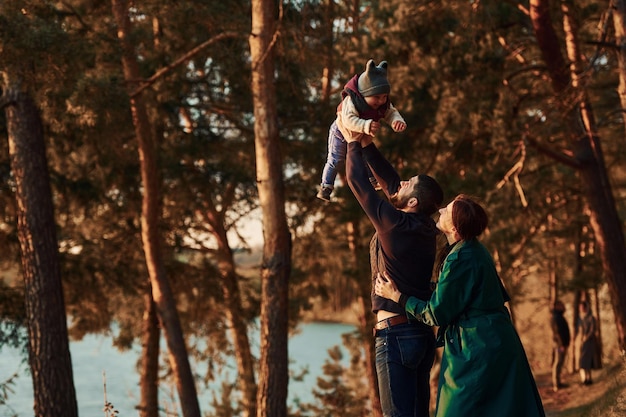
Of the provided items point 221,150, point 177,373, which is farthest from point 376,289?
point 221,150

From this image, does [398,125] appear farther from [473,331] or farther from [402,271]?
[473,331]

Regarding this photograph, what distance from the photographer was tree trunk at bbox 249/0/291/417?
11930 mm

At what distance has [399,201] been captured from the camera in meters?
5.05

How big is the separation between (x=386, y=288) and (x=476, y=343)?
55 centimetres

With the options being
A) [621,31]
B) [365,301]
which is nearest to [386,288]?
[621,31]

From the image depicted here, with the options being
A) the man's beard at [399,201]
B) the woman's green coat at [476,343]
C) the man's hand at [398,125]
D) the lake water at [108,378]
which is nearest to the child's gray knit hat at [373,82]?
the man's hand at [398,125]

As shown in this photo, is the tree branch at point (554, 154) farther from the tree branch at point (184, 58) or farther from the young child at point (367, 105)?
the young child at point (367, 105)

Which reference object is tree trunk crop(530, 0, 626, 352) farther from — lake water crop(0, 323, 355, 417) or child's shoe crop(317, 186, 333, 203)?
child's shoe crop(317, 186, 333, 203)

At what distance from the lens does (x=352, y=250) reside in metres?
22.1

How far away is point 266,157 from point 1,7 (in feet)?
12.2

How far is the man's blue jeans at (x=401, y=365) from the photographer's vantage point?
4922 millimetres

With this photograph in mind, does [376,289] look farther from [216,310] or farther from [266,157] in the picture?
[216,310]

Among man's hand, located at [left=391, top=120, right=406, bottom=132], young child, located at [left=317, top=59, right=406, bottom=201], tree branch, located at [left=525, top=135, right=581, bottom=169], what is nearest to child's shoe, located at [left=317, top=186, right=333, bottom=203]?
young child, located at [left=317, top=59, right=406, bottom=201]

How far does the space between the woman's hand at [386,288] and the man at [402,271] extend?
3cm
